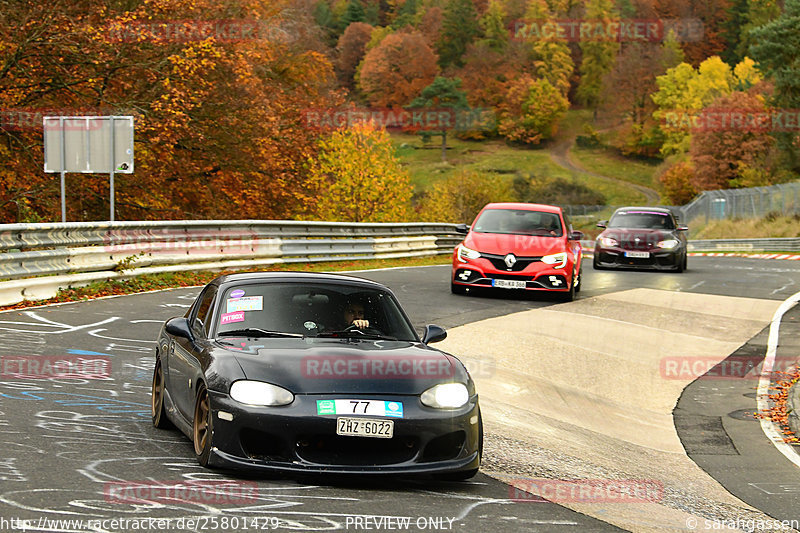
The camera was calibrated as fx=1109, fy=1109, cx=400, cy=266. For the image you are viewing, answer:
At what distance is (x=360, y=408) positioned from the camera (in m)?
6.43

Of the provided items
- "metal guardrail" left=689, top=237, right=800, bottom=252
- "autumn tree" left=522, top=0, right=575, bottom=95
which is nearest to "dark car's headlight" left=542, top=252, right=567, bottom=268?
"metal guardrail" left=689, top=237, right=800, bottom=252

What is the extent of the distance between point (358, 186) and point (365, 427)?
55.7 meters

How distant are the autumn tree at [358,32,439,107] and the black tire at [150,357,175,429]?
168 meters

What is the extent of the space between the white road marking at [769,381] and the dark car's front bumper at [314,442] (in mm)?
4362

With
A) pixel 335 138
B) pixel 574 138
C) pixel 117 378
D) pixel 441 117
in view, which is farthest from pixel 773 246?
pixel 574 138

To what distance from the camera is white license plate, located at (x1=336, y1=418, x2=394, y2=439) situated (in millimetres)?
6382

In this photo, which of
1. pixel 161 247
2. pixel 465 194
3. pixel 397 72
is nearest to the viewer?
pixel 161 247

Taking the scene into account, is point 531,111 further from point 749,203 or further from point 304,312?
point 304,312

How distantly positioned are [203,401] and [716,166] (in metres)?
91.3

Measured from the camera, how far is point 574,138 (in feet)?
575

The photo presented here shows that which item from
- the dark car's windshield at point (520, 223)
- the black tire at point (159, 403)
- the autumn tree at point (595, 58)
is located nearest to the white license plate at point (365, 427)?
the black tire at point (159, 403)

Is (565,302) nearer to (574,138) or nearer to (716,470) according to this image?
(716,470)

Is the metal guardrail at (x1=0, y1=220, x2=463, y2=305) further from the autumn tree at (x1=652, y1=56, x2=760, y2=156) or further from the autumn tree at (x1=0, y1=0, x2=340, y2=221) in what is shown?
the autumn tree at (x1=652, y1=56, x2=760, y2=156)

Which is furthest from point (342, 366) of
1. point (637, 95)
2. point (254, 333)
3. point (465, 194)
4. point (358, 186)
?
point (637, 95)
